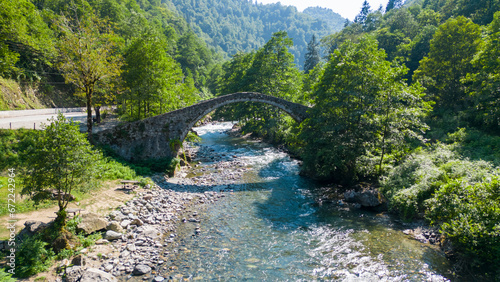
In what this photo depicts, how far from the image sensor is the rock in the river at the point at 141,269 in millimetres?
8414

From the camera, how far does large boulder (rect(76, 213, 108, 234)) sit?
975cm

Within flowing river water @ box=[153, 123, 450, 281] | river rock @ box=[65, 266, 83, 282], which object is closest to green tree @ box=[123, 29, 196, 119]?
flowing river water @ box=[153, 123, 450, 281]

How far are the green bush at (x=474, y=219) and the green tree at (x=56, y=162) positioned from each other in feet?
43.7

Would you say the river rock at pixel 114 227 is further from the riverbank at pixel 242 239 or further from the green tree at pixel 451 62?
the green tree at pixel 451 62

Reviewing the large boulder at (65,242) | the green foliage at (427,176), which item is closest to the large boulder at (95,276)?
the large boulder at (65,242)

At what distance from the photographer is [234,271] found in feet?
29.4

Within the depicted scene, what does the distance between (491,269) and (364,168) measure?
28.4 feet

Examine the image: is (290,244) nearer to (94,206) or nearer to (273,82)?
(94,206)

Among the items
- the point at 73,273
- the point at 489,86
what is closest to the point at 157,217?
the point at 73,273

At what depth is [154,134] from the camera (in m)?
20.2

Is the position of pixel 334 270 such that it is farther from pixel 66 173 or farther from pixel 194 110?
pixel 194 110

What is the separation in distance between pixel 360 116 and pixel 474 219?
9.30 meters

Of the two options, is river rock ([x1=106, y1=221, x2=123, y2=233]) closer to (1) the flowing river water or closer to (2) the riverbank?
(2) the riverbank

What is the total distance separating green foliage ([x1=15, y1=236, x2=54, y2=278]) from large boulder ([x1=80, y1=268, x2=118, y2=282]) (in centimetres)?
133
